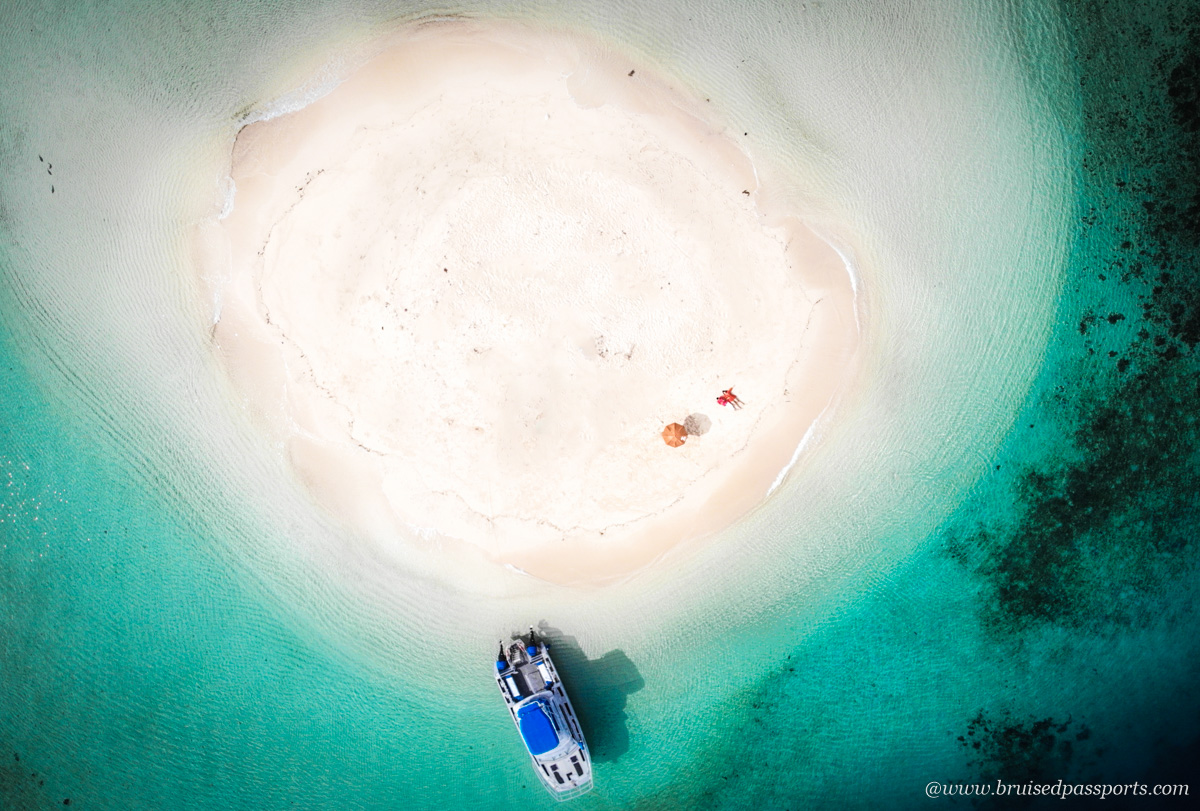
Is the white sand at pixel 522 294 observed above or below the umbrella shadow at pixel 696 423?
above

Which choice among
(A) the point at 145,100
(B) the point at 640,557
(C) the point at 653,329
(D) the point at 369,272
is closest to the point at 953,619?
(B) the point at 640,557

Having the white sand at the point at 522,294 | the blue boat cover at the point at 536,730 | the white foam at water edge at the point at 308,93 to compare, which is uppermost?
the white foam at water edge at the point at 308,93

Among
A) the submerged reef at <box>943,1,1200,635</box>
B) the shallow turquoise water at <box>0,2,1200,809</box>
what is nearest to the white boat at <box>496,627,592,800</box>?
the shallow turquoise water at <box>0,2,1200,809</box>

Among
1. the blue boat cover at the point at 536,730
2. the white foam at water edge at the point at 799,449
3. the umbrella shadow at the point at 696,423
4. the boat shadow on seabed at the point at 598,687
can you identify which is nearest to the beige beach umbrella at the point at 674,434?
the umbrella shadow at the point at 696,423

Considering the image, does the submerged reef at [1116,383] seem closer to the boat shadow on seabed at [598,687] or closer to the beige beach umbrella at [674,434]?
the beige beach umbrella at [674,434]

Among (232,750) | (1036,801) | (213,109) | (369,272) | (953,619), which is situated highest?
(213,109)

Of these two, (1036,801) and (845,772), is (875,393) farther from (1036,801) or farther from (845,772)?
(1036,801)
